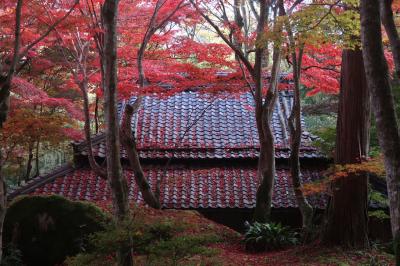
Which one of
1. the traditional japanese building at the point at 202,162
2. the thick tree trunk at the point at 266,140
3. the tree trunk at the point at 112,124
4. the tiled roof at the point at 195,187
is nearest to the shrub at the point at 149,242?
the tree trunk at the point at 112,124

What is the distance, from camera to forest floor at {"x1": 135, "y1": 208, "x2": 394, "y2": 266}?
21.6 ft

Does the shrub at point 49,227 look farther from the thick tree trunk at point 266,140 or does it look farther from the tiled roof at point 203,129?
the tiled roof at point 203,129

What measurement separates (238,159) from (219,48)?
138 inches

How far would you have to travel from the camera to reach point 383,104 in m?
4.39

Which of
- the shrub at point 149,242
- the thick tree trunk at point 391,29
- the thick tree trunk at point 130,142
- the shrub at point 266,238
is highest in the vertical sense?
the thick tree trunk at point 391,29

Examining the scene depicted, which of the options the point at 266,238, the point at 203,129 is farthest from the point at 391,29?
the point at 203,129

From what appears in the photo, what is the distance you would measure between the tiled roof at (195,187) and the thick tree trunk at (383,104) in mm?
6293

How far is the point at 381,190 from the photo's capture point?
1099cm

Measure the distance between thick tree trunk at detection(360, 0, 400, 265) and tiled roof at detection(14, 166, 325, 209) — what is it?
20.6ft

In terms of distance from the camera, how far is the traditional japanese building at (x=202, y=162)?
36.2 feet

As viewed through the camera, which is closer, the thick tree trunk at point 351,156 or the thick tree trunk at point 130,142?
the thick tree trunk at point 351,156

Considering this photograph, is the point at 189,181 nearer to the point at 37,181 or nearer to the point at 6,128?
the point at 37,181

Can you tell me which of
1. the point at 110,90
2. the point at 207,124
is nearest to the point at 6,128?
the point at 110,90

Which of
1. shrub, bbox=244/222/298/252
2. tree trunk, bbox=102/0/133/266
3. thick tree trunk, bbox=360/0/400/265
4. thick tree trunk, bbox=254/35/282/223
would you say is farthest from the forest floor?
thick tree trunk, bbox=360/0/400/265
